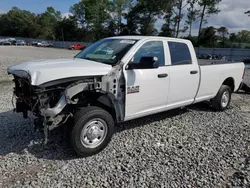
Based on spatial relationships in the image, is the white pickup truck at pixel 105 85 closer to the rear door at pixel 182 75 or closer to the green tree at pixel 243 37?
the rear door at pixel 182 75

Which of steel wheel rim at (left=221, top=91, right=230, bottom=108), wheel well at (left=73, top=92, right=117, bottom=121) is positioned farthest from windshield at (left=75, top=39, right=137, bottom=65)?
steel wheel rim at (left=221, top=91, right=230, bottom=108)

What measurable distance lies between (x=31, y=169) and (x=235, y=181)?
2903mm

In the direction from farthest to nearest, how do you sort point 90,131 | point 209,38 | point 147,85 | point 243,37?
point 243,37, point 209,38, point 147,85, point 90,131

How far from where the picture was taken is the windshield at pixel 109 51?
358 centimetres

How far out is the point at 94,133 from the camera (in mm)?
3289

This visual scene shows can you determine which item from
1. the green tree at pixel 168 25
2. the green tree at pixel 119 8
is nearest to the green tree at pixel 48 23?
the green tree at pixel 119 8

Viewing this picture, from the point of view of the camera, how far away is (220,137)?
13.5ft

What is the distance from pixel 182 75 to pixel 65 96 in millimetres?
2511

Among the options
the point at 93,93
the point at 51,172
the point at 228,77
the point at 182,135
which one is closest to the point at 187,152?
the point at 182,135

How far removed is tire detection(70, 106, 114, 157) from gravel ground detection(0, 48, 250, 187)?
17 cm

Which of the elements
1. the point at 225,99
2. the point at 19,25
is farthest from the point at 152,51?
the point at 19,25

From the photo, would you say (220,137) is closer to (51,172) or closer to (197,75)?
(197,75)

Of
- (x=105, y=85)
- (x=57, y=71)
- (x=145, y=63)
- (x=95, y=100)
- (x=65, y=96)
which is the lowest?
(x=95, y=100)

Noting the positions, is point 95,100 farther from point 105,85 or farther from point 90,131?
point 90,131
